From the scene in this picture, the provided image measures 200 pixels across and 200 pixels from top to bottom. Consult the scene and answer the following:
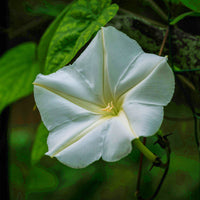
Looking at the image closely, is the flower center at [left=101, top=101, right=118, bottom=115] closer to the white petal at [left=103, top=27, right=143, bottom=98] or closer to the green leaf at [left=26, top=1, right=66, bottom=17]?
the white petal at [left=103, top=27, right=143, bottom=98]

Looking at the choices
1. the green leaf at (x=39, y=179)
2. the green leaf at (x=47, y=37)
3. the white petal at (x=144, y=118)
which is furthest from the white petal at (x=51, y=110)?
the green leaf at (x=39, y=179)

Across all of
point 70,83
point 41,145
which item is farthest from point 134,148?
point 70,83

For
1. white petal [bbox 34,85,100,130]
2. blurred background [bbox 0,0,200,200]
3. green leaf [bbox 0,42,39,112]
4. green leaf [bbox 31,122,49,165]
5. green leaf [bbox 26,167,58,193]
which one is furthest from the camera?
green leaf [bbox 26,167,58,193]

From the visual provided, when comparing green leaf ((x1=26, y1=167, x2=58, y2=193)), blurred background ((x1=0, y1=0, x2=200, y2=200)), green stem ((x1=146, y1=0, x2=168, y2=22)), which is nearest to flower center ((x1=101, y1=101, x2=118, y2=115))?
blurred background ((x1=0, y1=0, x2=200, y2=200))

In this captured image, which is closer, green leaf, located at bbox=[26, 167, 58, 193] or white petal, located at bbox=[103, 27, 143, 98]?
white petal, located at bbox=[103, 27, 143, 98]

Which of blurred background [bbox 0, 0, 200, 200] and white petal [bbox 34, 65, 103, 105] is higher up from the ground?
white petal [bbox 34, 65, 103, 105]

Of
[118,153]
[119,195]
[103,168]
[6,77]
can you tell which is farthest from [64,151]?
[119,195]

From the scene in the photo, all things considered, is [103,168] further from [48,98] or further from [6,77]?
[48,98]
